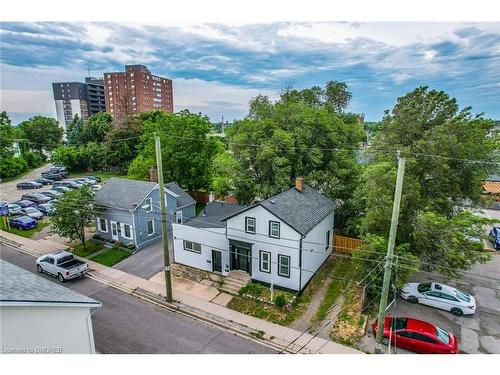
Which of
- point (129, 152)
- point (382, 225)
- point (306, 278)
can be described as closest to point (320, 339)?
point (306, 278)

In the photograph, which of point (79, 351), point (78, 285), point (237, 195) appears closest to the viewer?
point (79, 351)

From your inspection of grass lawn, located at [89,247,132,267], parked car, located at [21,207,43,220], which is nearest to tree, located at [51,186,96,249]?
grass lawn, located at [89,247,132,267]

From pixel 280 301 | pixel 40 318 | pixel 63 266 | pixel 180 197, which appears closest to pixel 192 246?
pixel 280 301

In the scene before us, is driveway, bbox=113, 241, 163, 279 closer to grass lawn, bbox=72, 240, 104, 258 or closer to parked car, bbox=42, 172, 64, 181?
grass lawn, bbox=72, 240, 104, 258

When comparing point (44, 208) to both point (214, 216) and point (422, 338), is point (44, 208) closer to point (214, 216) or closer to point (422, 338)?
point (214, 216)

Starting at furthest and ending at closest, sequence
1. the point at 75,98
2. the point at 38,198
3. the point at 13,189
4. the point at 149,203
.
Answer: the point at 75,98 < the point at 13,189 < the point at 38,198 < the point at 149,203

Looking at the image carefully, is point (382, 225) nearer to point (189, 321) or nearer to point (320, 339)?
point (320, 339)
